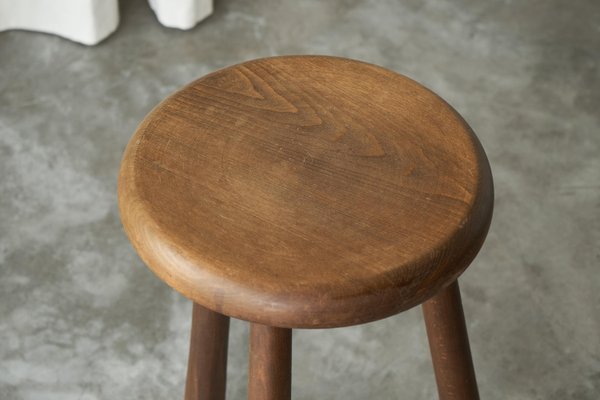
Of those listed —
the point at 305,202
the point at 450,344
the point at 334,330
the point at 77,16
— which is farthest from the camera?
the point at 77,16

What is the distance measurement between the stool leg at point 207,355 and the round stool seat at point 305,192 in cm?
21

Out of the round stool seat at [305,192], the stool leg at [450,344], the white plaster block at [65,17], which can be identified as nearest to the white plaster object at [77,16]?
the white plaster block at [65,17]

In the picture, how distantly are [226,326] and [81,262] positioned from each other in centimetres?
59

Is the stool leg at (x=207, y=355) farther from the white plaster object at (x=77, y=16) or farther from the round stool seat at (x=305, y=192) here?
the white plaster object at (x=77, y=16)

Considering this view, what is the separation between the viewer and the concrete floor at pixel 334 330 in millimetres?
1330

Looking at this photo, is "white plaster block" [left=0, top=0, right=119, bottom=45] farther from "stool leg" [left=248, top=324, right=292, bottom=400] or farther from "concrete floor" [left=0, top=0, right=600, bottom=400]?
"stool leg" [left=248, top=324, right=292, bottom=400]

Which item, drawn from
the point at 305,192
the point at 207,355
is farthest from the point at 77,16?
the point at 305,192

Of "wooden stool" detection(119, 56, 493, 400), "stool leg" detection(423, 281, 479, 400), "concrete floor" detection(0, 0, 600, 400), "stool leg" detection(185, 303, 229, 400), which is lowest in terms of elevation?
"concrete floor" detection(0, 0, 600, 400)

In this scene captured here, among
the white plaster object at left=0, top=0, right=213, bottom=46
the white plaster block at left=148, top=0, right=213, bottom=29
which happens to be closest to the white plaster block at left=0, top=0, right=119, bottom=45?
the white plaster object at left=0, top=0, right=213, bottom=46

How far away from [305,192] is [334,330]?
2.11 feet

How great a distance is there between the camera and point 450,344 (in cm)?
93

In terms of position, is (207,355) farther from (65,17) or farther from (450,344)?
(65,17)

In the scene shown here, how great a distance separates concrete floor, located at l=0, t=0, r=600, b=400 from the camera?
52.4 inches

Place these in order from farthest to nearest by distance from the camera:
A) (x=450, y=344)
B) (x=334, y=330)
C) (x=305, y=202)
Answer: (x=334, y=330)
(x=450, y=344)
(x=305, y=202)
